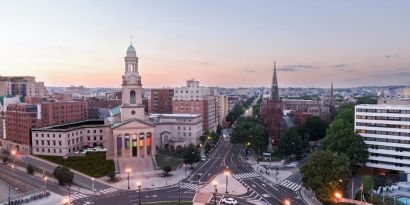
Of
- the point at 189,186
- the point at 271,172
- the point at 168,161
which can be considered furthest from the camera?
the point at 168,161

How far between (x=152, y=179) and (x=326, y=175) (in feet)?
129

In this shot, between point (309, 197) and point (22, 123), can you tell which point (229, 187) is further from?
point (22, 123)

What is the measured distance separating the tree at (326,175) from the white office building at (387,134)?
25111mm

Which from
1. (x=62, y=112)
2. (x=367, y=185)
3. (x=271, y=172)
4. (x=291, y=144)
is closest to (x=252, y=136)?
(x=291, y=144)

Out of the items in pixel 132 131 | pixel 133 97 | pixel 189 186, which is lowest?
pixel 189 186

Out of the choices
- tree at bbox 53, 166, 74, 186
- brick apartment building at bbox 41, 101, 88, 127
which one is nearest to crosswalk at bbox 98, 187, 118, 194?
tree at bbox 53, 166, 74, 186

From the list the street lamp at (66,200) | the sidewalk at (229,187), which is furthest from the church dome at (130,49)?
the street lamp at (66,200)

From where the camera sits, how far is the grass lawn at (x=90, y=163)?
8850 cm

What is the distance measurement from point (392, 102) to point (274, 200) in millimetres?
52704

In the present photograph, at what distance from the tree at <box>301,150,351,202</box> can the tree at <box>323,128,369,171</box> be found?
1743cm

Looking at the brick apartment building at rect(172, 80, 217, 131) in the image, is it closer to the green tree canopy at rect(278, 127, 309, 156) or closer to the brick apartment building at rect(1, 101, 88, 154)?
the brick apartment building at rect(1, 101, 88, 154)

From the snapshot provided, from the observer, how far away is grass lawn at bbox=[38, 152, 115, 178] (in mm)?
88500

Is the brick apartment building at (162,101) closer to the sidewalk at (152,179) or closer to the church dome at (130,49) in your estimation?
the church dome at (130,49)

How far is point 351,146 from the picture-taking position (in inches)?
3410
